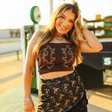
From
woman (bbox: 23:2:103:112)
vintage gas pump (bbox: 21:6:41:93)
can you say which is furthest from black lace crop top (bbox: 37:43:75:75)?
vintage gas pump (bbox: 21:6:41:93)

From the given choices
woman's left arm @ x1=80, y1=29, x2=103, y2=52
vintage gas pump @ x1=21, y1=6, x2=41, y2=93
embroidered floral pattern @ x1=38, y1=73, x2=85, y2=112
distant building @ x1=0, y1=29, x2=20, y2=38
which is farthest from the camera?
distant building @ x1=0, y1=29, x2=20, y2=38

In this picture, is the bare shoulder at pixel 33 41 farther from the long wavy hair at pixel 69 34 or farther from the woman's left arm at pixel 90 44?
the woman's left arm at pixel 90 44

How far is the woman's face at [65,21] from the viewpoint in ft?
3.55

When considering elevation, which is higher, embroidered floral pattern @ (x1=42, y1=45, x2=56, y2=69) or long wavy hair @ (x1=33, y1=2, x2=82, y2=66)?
long wavy hair @ (x1=33, y1=2, x2=82, y2=66)

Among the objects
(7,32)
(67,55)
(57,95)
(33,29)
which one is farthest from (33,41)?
(7,32)

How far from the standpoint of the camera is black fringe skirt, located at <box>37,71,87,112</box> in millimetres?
1037

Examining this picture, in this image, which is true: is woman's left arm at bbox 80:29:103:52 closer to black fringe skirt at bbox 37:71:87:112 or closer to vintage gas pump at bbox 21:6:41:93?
black fringe skirt at bbox 37:71:87:112

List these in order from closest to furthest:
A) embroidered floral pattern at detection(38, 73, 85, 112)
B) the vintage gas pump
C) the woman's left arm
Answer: embroidered floral pattern at detection(38, 73, 85, 112)
the woman's left arm
the vintage gas pump

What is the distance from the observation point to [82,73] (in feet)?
10.3

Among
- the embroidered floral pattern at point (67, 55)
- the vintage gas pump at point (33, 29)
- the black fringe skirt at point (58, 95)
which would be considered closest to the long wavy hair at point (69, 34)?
the embroidered floral pattern at point (67, 55)

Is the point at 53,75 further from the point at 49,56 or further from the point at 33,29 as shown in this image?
the point at 33,29

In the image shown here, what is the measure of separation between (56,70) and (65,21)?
382mm

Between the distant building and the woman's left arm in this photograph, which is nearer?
the woman's left arm

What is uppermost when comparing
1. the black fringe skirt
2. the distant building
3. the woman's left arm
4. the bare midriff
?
the distant building
